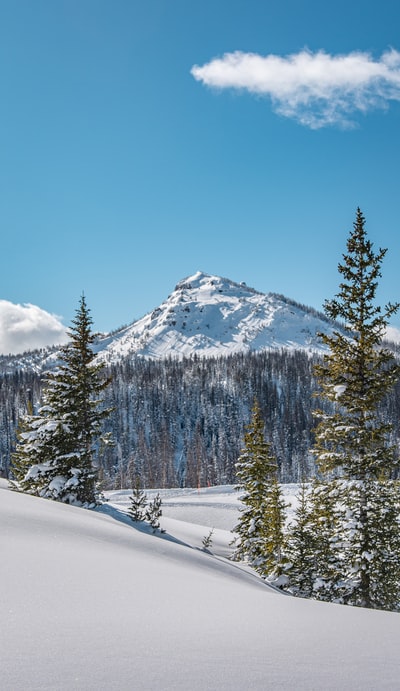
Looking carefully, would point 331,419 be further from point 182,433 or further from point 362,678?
point 182,433

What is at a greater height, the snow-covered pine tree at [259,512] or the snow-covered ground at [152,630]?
the snow-covered ground at [152,630]

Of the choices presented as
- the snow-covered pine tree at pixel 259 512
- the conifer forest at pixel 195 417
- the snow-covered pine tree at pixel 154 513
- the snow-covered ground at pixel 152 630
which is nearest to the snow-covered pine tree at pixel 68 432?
the snow-covered pine tree at pixel 154 513

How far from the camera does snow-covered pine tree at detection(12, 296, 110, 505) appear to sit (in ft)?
55.4

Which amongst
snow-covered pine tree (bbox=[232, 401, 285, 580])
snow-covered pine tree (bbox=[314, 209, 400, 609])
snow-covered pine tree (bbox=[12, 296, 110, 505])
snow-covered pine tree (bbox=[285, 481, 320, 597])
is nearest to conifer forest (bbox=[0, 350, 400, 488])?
snow-covered pine tree (bbox=[232, 401, 285, 580])

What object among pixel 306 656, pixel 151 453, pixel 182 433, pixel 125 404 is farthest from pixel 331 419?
pixel 125 404

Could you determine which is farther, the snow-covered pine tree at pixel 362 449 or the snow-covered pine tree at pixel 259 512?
the snow-covered pine tree at pixel 259 512

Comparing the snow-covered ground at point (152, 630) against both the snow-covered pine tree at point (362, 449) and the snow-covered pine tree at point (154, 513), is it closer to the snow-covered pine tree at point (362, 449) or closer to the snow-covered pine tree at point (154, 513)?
the snow-covered pine tree at point (362, 449)

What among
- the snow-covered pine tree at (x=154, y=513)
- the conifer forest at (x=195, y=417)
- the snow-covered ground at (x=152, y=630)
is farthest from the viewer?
the conifer forest at (x=195, y=417)

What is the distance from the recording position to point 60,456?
17328 mm

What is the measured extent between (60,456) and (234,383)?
502 ft

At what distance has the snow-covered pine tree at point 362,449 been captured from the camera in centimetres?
1220

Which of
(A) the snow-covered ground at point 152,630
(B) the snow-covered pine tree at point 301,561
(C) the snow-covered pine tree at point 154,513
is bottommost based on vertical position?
(B) the snow-covered pine tree at point 301,561

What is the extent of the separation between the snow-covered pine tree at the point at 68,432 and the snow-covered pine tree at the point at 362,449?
973cm

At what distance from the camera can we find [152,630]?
4008 mm
